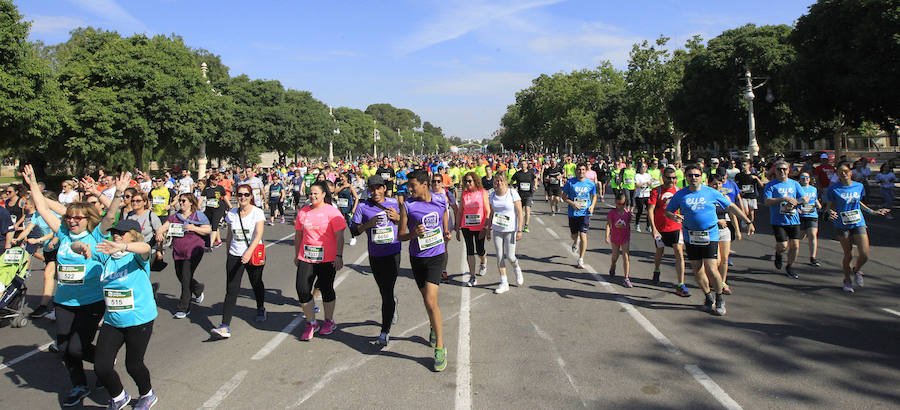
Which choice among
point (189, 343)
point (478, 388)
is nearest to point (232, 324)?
point (189, 343)

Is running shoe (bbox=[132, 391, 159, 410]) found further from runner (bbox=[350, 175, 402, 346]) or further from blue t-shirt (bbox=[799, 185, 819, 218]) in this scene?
blue t-shirt (bbox=[799, 185, 819, 218])

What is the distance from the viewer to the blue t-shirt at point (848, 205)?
25.0 feet

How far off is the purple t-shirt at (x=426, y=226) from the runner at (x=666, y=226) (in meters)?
3.80

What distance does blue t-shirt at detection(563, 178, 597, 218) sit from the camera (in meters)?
9.52

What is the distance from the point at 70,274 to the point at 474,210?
5.27 metres

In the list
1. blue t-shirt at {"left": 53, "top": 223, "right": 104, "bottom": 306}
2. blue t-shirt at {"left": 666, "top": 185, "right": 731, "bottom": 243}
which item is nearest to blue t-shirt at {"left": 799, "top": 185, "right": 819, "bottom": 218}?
blue t-shirt at {"left": 666, "top": 185, "right": 731, "bottom": 243}

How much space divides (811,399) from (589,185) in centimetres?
564

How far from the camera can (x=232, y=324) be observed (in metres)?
6.82

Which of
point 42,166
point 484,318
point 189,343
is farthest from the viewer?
point 42,166

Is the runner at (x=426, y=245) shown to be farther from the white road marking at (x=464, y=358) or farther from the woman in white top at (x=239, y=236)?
the woman in white top at (x=239, y=236)

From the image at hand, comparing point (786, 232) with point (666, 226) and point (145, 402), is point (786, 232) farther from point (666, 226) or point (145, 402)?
point (145, 402)

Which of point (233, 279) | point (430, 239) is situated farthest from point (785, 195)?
point (233, 279)

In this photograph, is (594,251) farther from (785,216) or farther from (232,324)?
(232,324)

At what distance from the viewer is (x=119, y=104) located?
111 feet
